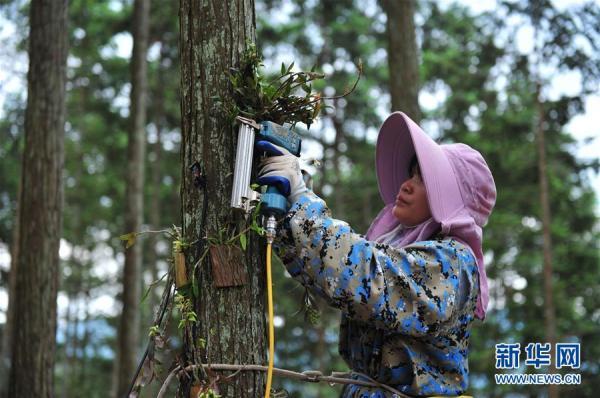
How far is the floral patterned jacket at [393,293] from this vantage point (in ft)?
7.64

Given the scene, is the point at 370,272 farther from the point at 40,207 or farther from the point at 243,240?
the point at 40,207

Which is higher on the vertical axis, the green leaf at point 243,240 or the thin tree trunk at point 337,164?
the thin tree trunk at point 337,164

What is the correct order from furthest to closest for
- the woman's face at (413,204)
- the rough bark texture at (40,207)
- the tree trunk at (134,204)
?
the tree trunk at (134,204), the rough bark texture at (40,207), the woman's face at (413,204)

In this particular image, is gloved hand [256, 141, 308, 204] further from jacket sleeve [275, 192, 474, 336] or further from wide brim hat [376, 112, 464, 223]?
wide brim hat [376, 112, 464, 223]

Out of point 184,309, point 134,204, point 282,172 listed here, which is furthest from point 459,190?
point 134,204

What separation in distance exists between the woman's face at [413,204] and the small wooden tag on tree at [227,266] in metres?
0.71

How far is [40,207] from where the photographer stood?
22.7 ft

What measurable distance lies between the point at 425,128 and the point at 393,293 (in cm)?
1439

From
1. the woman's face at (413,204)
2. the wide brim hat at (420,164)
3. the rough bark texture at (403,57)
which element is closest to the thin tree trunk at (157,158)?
the rough bark texture at (403,57)

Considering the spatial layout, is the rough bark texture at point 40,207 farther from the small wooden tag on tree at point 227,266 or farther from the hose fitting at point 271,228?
the hose fitting at point 271,228

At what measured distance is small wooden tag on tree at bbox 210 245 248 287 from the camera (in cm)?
249

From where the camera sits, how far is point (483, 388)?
61.0 ft

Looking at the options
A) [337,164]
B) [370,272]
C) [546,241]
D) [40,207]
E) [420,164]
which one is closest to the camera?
[370,272]

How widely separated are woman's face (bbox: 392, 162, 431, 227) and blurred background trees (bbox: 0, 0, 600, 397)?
11437 millimetres
